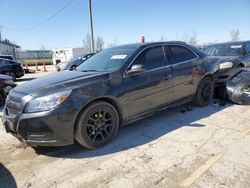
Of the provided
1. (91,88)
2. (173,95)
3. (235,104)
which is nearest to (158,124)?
(173,95)

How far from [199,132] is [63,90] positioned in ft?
8.32

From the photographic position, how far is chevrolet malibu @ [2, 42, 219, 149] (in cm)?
315

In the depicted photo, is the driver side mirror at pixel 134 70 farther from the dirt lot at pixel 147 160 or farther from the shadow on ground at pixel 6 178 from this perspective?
the shadow on ground at pixel 6 178

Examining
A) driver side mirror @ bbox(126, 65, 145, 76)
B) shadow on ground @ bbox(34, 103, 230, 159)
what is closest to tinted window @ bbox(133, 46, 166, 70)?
driver side mirror @ bbox(126, 65, 145, 76)

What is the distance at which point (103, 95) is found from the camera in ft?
11.5

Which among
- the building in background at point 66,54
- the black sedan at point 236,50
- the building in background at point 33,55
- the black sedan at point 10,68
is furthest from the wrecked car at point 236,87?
the building in background at point 33,55

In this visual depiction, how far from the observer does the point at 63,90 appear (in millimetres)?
3244

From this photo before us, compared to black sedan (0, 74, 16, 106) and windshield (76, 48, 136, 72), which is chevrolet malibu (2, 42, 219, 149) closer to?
windshield (76, 48, 136, 72)

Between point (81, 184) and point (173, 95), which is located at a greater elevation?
point (173, 95)

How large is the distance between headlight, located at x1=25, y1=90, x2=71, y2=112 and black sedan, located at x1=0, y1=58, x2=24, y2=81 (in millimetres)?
12235

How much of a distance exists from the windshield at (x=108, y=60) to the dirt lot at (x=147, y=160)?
A: 50.5 inches

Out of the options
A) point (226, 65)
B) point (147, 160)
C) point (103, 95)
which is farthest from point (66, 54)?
point (147, 160)

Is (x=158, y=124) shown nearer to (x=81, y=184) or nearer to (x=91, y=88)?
(x=91, y=88)

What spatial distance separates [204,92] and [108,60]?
273cm
